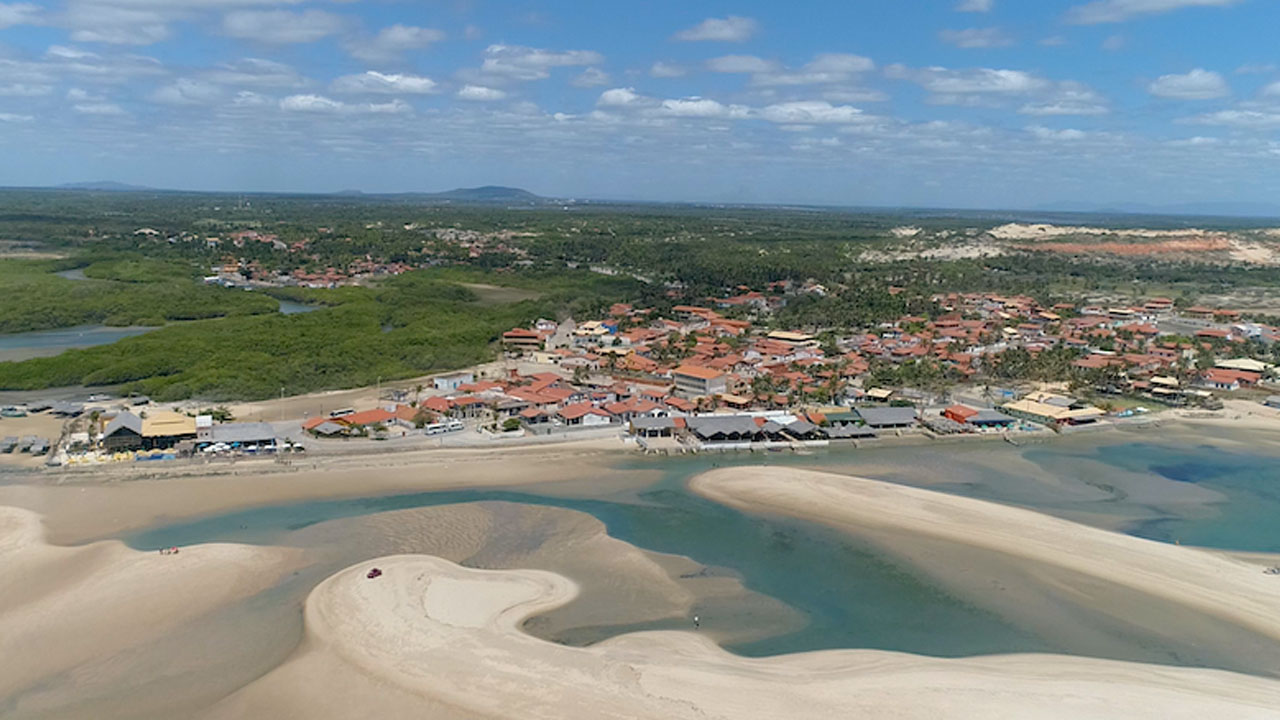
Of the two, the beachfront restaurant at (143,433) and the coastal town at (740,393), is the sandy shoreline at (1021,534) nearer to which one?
the coastal town at (740,393)

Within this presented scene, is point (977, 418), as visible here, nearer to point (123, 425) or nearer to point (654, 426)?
point (654, 426)

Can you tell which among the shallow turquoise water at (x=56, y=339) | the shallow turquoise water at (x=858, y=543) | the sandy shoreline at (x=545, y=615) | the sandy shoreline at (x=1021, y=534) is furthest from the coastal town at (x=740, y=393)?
the shallow turquoise water at (x=56, y=339)

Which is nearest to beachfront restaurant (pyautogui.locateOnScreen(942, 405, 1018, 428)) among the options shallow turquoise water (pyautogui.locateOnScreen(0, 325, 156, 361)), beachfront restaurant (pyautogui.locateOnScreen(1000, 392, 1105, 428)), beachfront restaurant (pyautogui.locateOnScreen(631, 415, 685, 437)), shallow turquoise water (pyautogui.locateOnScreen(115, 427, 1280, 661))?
beachfront restaurant (pyautogui.locateOnScreen(1000, 392, 1105, 428))

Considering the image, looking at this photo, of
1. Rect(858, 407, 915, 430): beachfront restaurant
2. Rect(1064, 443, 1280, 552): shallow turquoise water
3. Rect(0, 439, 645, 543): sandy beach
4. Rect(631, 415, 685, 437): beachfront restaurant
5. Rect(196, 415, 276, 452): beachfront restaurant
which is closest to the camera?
Rect(1064, 443, 1280, 552): shallow turquoise water

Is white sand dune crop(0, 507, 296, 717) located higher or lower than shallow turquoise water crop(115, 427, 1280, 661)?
lower

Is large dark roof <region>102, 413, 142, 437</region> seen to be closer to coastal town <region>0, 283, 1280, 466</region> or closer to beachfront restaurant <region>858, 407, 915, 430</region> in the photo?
coastal town <region>0, 283, 1280, 466</region>

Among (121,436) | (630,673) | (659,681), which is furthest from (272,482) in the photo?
(659,681)

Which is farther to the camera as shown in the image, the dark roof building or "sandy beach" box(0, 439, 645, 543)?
the dark roof building
